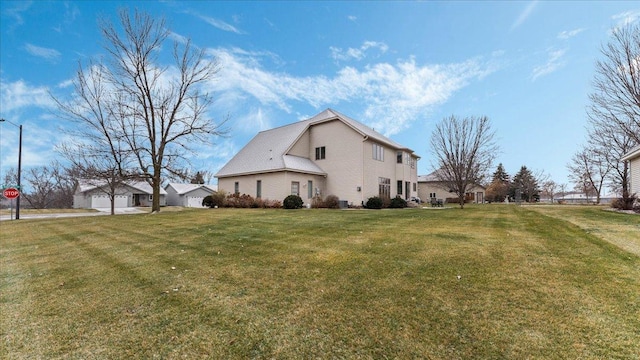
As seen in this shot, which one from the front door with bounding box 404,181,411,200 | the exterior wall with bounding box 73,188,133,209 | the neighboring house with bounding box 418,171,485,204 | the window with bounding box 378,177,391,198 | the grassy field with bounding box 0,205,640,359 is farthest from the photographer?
the neighboring house with bounding box 418,171,485,204

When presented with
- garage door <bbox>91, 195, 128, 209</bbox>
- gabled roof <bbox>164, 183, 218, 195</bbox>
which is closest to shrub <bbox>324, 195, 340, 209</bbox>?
gabled roof <bbox>164, 183, 218, 195</bbox>

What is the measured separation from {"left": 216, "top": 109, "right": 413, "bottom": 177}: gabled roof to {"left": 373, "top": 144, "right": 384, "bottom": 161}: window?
629 millimetres

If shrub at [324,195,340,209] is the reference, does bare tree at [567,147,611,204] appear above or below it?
above

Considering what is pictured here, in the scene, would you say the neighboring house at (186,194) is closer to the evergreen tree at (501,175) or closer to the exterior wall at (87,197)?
the exterior wall at (87,197)

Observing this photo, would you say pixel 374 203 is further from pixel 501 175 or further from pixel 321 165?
pixel 501 175

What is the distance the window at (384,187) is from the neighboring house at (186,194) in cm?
3426

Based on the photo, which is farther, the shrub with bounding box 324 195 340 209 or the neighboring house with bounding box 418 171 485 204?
the neighboring house with bounding box 418 171 485 204

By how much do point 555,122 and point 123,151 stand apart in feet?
94.4

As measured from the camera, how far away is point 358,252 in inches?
240

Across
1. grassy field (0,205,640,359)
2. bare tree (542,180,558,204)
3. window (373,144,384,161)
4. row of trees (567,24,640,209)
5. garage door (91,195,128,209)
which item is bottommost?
grassy field (0,205,640,359)

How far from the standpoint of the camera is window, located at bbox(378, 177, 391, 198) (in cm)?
2633

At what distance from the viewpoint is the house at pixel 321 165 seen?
2409 centimetres

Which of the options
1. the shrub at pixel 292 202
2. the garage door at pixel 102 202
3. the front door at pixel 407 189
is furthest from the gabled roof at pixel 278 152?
the garage door at pixel 102 202

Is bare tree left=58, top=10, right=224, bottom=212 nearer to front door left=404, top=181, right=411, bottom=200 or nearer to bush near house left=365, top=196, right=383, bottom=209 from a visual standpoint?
bush near house left=365, top=196, right=383, bottom=209
